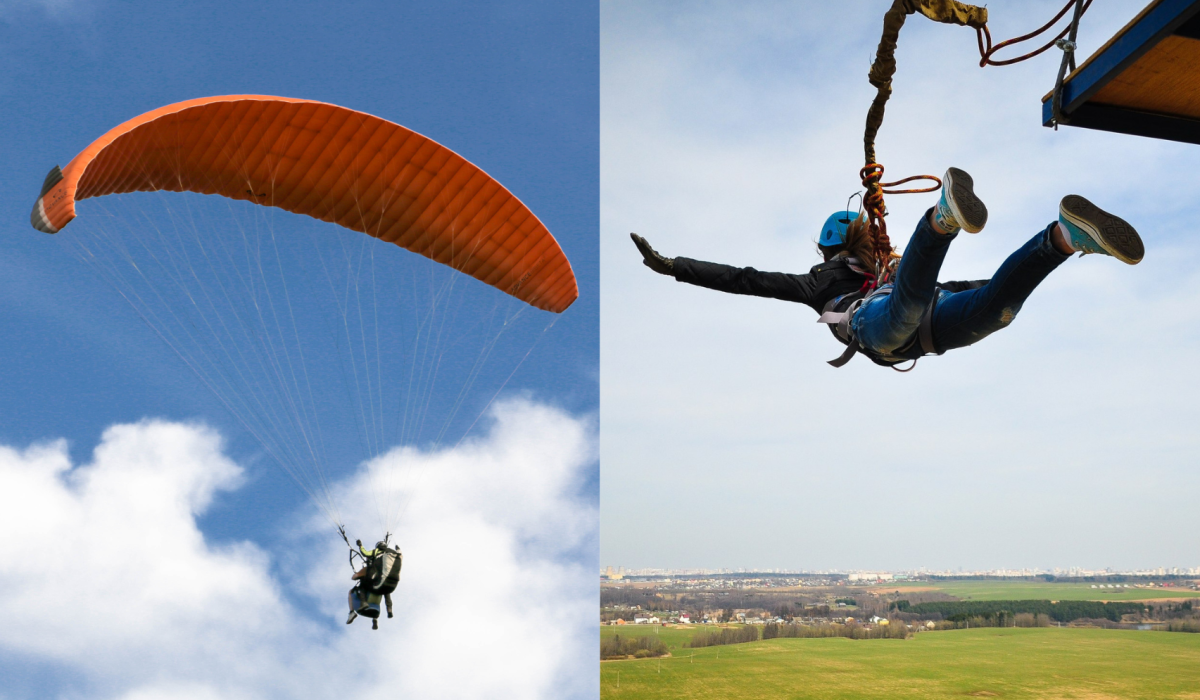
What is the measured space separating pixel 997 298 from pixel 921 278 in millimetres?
437

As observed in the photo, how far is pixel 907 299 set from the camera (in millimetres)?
4152

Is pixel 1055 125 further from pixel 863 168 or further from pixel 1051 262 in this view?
pixel 863 168

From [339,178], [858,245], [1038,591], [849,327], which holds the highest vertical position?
[339,178]

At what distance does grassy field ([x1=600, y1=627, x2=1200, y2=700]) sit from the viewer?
82.2 metres

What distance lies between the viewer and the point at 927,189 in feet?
14.5

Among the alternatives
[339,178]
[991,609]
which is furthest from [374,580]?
[991,609]

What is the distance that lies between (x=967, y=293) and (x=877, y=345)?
561mm

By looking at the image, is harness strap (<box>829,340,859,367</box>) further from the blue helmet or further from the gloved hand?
the gloved hand

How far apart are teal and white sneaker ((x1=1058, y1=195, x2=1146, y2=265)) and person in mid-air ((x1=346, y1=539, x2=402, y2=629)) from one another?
671 centimetres

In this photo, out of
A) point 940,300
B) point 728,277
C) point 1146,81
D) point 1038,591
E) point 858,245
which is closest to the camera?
point 1146,81

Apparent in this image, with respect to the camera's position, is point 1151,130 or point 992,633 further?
point 992,633

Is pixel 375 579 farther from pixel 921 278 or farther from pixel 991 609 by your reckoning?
pixel 991 609

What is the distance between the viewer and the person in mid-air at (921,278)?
353cm

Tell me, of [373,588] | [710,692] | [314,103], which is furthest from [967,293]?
[710,692]
